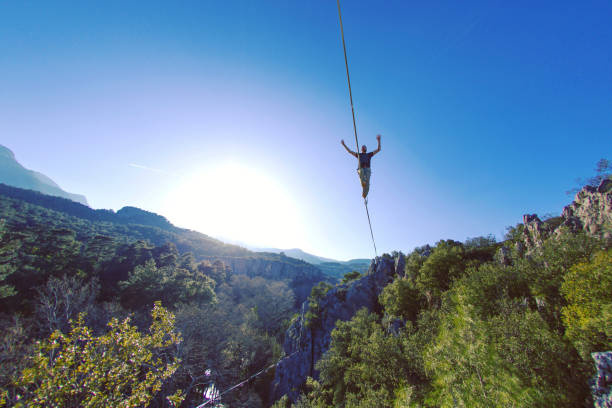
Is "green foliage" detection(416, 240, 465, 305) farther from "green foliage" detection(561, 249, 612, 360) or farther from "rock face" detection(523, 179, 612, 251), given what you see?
"green foliage" detection(561, 249, 612, 360)

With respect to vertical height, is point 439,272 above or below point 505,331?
above

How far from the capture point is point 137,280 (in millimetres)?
37750

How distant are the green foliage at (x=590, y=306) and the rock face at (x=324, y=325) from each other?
22.4m

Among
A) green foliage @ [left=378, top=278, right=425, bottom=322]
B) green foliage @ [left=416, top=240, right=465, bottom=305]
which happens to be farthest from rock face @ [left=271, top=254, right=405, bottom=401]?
green foliage @ [left=416, top=240, right=465, bottom=305]

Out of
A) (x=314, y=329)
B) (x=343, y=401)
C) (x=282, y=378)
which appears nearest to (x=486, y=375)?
(x=343, y=401)

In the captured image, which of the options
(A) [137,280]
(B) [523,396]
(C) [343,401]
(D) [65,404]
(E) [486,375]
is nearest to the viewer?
(B) [523,396]

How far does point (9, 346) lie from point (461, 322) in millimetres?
39792

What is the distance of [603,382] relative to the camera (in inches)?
243

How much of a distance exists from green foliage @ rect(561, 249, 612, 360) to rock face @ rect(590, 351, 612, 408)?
1.20m

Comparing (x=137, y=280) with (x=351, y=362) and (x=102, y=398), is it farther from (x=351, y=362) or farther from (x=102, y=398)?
(x=351, y=362)

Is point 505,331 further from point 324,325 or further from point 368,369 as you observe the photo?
point 324,325

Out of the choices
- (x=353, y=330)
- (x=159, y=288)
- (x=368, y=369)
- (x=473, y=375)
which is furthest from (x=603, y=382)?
(x=159, y=288)

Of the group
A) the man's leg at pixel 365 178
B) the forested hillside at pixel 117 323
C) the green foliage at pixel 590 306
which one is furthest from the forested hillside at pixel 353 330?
the man's leg at pixel 365 178

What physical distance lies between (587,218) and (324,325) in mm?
32517
